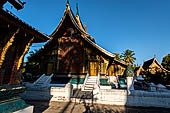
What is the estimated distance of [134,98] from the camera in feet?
19.0

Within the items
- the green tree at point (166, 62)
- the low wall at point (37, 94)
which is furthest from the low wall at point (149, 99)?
the green tree at point (166, 62)

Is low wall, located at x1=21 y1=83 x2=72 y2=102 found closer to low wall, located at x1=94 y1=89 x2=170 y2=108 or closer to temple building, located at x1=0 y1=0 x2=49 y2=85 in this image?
low wall, located at x1=94 y1=89 x2=170 y2=108

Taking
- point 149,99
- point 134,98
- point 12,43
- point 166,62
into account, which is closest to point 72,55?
point 134,98

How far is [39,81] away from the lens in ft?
34.3

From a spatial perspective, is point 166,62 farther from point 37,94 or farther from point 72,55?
point 37,94

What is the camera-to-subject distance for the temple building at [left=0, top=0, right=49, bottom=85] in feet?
10.1

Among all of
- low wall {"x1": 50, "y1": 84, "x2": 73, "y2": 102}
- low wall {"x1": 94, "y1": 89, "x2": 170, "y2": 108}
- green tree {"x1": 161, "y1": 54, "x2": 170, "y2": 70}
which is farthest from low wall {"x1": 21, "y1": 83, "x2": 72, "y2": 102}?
green tree {"x1": 161, "y1": 54, "x2": 170, "y2": 70}

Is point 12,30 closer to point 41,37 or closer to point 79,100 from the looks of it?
point 41,37

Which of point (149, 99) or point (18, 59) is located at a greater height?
point (18, 59)

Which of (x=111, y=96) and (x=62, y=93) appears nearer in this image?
(x=111, y=96)

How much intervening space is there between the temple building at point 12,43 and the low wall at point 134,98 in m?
4.65

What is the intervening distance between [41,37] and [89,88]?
6.50 m

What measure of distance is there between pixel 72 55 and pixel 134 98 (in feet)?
28.4

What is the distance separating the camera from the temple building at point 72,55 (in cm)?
1210
